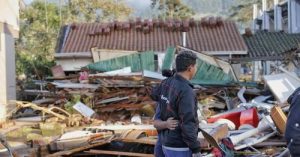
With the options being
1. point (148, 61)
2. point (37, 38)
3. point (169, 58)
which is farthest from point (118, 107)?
point (37, 38)

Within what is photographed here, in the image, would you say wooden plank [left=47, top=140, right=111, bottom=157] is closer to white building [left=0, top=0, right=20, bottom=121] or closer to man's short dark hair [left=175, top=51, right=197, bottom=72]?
man's short dark hair [left=175, top=51, right=197, bottom=72]

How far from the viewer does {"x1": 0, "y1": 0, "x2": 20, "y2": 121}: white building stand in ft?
51.3

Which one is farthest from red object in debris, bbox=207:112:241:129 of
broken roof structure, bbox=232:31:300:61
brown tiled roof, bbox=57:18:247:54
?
brown tiled roof, bbox=57:18:247:54

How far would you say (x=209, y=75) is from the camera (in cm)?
1525

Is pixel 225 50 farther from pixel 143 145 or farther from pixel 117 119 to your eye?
pixel 143 145

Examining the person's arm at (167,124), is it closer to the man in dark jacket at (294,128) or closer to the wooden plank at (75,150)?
the man in dark jacket at (294,128)

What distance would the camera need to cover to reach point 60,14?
3391 cm

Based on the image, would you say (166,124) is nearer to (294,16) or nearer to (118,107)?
(118,107)

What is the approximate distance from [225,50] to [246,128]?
889 cm

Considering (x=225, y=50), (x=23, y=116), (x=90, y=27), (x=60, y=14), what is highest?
(x=60, y=14)

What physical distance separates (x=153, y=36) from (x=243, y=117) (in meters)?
9.69

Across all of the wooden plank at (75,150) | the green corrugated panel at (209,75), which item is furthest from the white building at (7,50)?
the wooden plank at (75,150)

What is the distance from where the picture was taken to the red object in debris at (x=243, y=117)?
1025cm

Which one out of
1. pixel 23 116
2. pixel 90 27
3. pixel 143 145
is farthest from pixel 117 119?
pixel 90 27
